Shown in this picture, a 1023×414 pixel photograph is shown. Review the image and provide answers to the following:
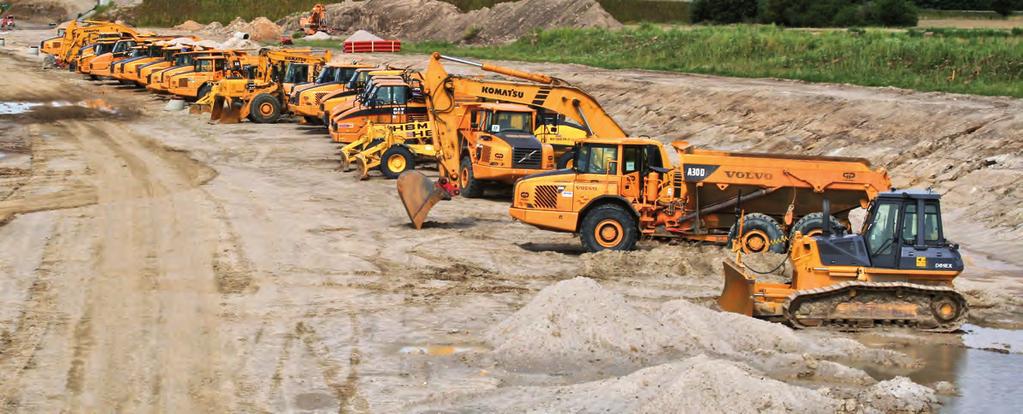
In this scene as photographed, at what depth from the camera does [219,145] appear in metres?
37.2

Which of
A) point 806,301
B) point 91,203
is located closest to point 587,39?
point 91,203

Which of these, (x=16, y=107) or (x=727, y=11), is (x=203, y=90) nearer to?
(x=16, y=107)

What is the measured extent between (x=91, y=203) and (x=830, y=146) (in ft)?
55.2

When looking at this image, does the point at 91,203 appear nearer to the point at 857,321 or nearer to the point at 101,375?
the point at 101,375

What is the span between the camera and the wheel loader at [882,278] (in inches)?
648

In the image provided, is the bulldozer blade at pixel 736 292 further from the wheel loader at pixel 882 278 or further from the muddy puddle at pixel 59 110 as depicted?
the muddy puddle at pixel 59 110

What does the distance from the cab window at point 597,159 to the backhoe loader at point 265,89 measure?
2280 cm

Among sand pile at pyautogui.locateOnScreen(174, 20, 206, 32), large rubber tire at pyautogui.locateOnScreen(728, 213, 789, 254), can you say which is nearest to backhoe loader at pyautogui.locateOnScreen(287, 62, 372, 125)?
large rubber tire at pyautogui.locateOnScreen(728, 213, 789, 254)

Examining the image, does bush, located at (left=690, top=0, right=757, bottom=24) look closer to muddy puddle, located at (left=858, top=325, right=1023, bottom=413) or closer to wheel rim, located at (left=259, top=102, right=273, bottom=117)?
wheel rim, located at (left=259, top=102, right=273, bottom=117)

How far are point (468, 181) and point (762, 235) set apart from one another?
8.56 metres

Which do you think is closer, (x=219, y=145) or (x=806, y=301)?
(x=806, y=301)

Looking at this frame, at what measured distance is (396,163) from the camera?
30.4 meters

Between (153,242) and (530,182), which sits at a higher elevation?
(530,182)

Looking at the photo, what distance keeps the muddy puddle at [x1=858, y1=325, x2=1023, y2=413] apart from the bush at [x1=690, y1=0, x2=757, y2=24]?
68566 millimetres
